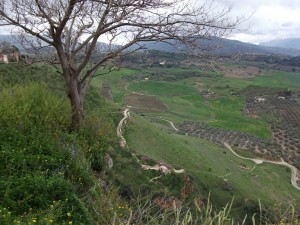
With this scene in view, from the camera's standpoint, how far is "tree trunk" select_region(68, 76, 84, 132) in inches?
348

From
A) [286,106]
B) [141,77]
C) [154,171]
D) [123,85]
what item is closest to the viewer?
[154,171]

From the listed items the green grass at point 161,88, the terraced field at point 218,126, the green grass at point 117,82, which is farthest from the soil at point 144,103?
the green grass at point 161,88

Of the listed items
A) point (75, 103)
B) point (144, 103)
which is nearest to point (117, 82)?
point (144, 103)

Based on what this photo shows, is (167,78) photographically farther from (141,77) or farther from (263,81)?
(263,81)

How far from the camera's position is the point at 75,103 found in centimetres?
896

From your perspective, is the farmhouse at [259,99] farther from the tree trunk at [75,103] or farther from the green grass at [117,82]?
the tree trunk at [75,103]

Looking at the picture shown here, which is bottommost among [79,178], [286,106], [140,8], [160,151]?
[286,106]

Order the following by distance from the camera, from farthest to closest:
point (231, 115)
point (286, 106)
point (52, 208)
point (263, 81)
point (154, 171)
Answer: point (263, 81), point (286, 106), point (231, 115), point (154, 171), point (52, 208)

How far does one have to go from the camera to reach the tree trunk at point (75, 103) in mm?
8830

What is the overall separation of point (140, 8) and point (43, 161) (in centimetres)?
399

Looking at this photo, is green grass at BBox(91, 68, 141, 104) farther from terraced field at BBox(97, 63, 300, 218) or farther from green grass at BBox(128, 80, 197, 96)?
green grass at BBox(128, 80, 197, 96)

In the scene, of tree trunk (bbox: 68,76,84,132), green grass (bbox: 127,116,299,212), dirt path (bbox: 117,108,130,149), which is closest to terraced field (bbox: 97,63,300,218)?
green grass (bbox: 127,116,299,212)

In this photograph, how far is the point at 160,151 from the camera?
76.2 feet

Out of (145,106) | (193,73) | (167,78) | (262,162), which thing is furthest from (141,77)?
(262,162)
